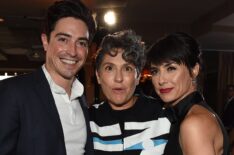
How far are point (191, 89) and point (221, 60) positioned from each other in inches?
317

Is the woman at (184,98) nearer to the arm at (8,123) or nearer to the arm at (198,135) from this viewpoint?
the arm at (198,135)

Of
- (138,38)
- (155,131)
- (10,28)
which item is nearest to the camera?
(155,131)

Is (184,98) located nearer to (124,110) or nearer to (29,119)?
(124,110)

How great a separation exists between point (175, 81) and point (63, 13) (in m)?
0.82

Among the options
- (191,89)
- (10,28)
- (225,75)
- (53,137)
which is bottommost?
(225,75)

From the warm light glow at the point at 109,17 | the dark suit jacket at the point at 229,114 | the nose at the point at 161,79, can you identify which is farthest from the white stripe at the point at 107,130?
the dark suit jacket at the point at 229,114

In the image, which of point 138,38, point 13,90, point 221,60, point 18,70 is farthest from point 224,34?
point 18,70

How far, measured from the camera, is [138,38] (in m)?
2.22

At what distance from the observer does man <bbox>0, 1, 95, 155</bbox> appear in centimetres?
152

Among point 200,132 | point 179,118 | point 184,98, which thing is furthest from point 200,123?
point 184,98

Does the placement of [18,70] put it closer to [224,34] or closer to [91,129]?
[224,34]

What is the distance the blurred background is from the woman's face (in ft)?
6.78

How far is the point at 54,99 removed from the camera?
1.81m

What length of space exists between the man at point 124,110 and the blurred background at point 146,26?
1.92 meters
